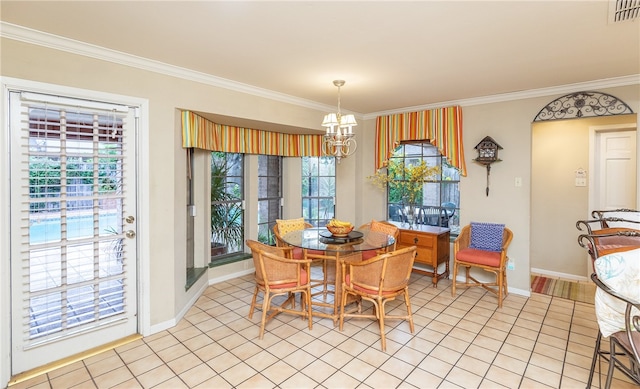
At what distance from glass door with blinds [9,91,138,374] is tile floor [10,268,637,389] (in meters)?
0.29

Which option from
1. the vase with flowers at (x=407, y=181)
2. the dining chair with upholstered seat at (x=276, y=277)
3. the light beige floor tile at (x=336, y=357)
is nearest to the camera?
the light beige floor tile at (x=336, y=357)

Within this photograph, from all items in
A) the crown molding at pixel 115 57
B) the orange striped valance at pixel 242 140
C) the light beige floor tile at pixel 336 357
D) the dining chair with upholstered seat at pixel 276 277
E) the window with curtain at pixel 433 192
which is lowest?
the light beige floor tile at pixel 336 357

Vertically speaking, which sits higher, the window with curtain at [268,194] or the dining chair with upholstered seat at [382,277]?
the window with curtain at [268,194]

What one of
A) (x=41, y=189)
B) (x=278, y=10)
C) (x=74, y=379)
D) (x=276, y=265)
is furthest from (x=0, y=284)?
(x=278, y=10)

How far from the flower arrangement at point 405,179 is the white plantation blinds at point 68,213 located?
3.53 meters

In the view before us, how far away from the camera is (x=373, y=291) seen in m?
2.73

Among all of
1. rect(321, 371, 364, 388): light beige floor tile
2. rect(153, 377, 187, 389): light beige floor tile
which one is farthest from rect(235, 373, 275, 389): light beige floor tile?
rect(321, 371, 364, 388): light beige floor tile

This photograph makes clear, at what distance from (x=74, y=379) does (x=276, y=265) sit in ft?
5.36

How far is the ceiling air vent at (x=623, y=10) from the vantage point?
1.88 metres

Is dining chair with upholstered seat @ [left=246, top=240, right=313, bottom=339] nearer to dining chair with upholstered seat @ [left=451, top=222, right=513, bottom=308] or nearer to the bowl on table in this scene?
the bowl on table

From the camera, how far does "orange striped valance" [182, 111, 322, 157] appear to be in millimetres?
3213

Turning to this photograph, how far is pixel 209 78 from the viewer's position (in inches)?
127

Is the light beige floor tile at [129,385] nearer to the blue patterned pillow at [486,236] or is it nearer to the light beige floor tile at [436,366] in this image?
the light beige floor tile at [436,366]

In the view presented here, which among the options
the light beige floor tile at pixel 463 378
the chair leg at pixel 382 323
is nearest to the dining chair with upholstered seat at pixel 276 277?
the chair leg at pixel 382 323
